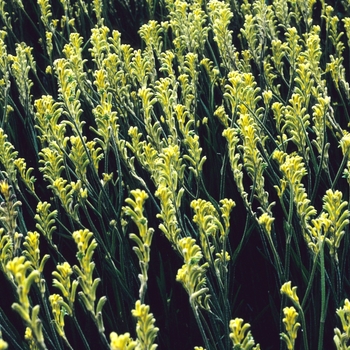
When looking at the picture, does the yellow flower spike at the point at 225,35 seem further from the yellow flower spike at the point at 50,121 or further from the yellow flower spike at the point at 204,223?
the yellow flower spike at the point at 204,223

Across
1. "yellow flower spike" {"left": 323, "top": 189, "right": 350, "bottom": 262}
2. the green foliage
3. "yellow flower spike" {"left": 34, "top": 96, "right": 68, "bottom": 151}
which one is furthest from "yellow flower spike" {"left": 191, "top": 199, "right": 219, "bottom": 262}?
"yellow flower spike" {"left": 34, "top": 96, "right": 68, "bottom": 151}

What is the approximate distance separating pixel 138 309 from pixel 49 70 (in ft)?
5.32

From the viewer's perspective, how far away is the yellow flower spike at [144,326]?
110 centimetres

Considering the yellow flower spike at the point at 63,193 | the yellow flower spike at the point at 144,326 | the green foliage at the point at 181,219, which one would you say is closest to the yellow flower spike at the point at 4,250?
the green foliage at the point at 181,219

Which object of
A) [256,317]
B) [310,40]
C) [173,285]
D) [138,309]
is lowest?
[256,317]

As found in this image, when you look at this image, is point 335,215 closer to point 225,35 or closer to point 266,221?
point 266,221

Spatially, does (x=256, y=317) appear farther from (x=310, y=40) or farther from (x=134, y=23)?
(x=134, y=23)

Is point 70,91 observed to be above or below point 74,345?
above

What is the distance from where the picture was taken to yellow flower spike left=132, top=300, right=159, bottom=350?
1.10 metres

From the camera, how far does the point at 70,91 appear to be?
1.77 metres

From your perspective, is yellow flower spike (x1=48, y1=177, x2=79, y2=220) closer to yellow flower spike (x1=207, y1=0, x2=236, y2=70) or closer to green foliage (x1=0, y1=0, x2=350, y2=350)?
green foliage (x1=0, y1=0, x2=350, y2=350)

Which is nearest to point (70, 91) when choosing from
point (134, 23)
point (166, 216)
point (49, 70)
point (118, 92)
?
point (118, 92)

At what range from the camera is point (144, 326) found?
112 centimetres

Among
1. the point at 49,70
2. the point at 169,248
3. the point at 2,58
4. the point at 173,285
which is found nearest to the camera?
the point at 173,285
